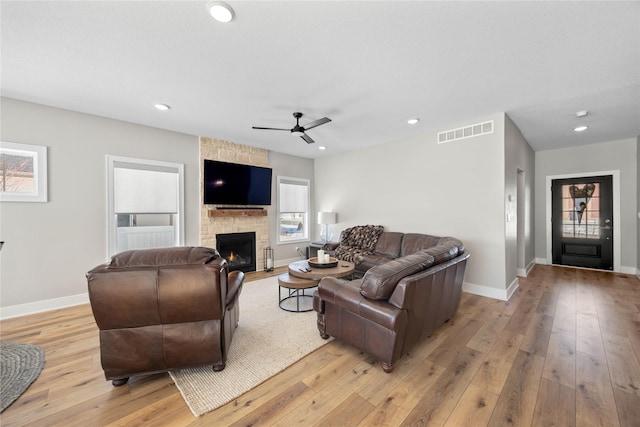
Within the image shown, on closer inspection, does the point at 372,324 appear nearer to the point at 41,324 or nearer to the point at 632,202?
the point at 41,324

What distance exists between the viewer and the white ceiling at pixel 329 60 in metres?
1.79

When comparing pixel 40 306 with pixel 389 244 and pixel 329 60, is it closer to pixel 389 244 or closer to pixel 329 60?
pixel 329 60

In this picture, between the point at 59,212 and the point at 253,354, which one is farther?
the point at 59,212

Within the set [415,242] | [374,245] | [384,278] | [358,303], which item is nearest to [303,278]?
[358,303]

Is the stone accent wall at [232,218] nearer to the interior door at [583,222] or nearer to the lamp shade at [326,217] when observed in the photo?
the lamp shade at [326,217]

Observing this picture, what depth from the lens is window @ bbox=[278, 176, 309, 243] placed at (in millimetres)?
6062

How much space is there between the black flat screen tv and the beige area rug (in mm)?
2276

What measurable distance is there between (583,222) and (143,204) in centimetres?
875

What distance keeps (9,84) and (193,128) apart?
6.48ft

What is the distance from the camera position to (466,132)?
398cm

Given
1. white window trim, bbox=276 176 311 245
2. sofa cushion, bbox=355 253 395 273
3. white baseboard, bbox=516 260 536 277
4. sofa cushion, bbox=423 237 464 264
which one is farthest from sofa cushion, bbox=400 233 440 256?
white window trim, bbox=276 176 311 245

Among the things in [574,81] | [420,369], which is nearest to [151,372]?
[420,369]

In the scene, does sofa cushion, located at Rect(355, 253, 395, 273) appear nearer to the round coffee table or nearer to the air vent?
the round coffee table

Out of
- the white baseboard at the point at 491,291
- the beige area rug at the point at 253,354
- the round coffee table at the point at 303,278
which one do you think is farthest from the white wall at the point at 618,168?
the beige area rug at the point at 253,354
